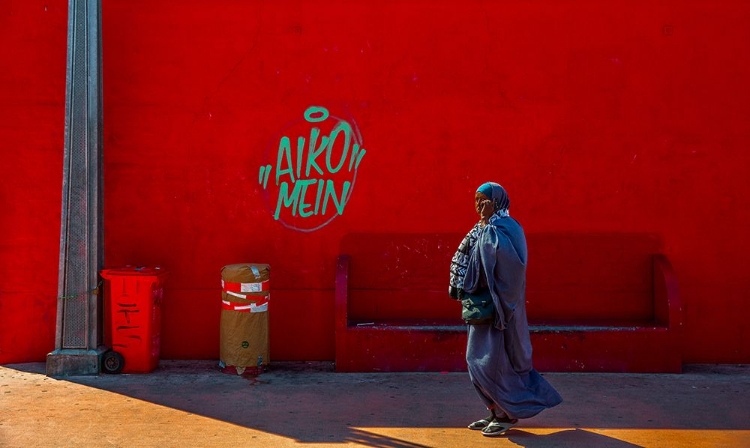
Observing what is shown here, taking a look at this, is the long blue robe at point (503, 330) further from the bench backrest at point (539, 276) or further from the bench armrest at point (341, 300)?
the bench backrest at point (539, 276)

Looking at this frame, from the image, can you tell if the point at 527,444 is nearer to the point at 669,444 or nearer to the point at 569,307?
the point at 669,444

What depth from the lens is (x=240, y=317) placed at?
28.3 ft

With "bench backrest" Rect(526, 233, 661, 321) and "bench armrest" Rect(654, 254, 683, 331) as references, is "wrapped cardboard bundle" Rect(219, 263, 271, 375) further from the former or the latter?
"bench armrest" Rect(654, 254, 683, 331)

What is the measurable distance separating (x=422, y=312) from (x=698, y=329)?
2895mm

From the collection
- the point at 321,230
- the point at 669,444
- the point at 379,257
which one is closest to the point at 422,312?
the point at 379,257

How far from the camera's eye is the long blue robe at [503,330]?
648 cm

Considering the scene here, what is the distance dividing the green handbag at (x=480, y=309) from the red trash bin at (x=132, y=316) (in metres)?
3.51

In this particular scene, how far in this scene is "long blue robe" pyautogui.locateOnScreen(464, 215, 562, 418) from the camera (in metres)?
6.48

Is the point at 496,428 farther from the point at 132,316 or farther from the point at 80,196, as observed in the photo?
the point at 80,196

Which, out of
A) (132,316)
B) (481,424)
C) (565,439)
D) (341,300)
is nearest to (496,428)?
(481,424)

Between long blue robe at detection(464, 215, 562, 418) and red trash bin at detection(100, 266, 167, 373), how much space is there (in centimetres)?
355

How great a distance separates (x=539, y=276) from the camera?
9.26 m

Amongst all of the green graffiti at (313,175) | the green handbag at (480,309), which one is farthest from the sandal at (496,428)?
the green graffiti at (313,175)

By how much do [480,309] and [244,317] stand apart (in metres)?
2.98
